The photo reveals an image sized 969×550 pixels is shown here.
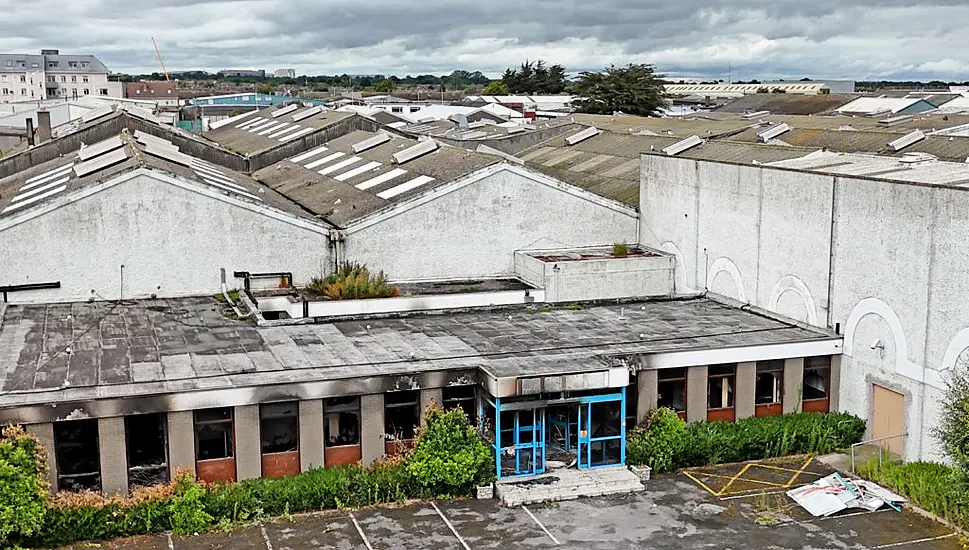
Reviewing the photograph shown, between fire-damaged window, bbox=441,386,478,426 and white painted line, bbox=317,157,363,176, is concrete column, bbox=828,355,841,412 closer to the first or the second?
fire-damaged window, bbox=441,386,478,426

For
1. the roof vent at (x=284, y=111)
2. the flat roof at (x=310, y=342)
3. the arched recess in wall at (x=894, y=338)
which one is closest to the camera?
the flat roof at (x=310, y=342)

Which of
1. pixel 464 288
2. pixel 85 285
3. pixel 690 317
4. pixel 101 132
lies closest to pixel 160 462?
pixel 85 285

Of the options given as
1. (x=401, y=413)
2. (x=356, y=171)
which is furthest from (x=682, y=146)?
(x=401, y=413)

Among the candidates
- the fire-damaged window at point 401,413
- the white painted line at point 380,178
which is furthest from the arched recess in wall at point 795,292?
the white painted line at point 380,178

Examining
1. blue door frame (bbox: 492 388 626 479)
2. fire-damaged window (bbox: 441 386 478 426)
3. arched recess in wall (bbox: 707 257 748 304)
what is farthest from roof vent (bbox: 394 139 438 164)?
blue door frame (bbox: 492 388 626 479)

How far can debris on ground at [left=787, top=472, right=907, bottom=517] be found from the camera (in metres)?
20.1

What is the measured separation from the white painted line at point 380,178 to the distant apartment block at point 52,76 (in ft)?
315

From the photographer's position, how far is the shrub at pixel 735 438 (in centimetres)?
2230

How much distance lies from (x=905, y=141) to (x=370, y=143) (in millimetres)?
21880

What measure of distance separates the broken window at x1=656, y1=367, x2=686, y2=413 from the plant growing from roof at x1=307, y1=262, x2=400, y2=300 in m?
8.52

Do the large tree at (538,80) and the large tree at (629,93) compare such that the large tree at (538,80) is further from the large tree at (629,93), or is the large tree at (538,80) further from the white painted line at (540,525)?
the white painted line at (540,525)

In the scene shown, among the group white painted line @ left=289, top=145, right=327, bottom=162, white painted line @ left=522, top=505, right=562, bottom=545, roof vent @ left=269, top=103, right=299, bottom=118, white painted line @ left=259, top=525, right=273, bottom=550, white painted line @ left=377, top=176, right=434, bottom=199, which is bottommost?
white painted line @ left=522, top=505, right=562, bottom=545

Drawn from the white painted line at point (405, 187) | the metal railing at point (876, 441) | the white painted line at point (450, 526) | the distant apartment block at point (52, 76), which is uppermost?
the distant apartment block at point (52, 76)

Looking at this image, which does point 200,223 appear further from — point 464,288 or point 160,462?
point 160,462
